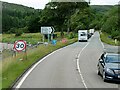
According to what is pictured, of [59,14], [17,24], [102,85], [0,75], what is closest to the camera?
[102,85]

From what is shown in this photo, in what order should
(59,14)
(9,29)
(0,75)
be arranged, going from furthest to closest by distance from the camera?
(9,29), (59,14), (0,75)

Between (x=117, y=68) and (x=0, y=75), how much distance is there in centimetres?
594

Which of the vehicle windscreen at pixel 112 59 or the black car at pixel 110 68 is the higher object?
the vehicle windscreen at pixel 112 59

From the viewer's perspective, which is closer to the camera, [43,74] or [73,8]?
[43,74]

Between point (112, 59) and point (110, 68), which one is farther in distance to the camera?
point (112, 59)

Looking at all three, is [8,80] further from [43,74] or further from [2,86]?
[43,74]

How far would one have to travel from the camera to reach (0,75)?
17.5 meters

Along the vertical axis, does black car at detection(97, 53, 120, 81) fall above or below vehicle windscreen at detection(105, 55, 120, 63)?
below

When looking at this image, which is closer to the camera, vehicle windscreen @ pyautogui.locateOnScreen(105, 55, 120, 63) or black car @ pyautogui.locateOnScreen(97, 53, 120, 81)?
black car @ pyautogui.locateOnScreen(97, 53, 120, 81)

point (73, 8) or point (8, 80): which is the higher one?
point (73, 8)

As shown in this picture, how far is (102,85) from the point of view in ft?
50.8

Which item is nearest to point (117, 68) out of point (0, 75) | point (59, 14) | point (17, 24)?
point (0, 75)

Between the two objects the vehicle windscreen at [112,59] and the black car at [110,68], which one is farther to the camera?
the vehicle windscreen at [112,59]

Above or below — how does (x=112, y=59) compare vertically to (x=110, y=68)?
above
